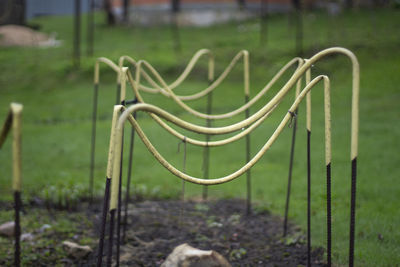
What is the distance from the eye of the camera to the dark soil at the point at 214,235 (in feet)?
11.0

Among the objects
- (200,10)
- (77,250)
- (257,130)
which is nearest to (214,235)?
(77,250)

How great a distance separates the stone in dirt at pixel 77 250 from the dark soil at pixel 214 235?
0.95ft

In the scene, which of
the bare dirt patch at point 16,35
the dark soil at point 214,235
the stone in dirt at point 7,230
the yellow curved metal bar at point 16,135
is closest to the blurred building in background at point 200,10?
the bare dirt patch at point 16,35

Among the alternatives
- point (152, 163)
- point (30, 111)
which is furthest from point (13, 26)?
point (152, 163)

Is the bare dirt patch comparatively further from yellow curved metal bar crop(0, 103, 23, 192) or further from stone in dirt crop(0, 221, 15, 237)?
yellow curved metal bar crop(0, 103, 23, 192)

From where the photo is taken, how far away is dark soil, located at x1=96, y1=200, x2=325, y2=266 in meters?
3.35

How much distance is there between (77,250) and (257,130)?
528cm

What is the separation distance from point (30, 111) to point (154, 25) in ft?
47.2

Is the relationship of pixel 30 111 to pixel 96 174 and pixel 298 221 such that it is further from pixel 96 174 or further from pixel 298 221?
pixel 298 221

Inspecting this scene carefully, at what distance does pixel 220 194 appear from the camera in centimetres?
518

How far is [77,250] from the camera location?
342 cm

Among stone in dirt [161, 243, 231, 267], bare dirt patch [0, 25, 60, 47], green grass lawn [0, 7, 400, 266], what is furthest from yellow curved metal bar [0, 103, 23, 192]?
bare dirt patch [0, 25, 60, 47]

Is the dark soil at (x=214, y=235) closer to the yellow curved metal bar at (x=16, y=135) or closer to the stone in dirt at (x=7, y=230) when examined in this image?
the stone in dirt at (x=7, y=230)

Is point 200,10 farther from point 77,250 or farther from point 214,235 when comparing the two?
point 77,250
